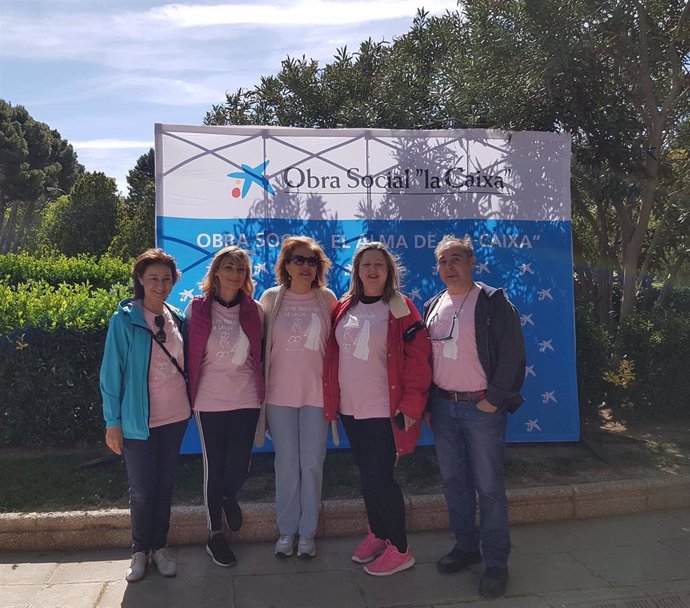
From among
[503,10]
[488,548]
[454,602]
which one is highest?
[503,10]

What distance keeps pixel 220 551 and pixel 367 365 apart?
4.63 feet

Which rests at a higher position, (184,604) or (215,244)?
(215,244)

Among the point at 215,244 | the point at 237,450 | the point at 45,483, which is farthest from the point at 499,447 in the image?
the point at 45,483

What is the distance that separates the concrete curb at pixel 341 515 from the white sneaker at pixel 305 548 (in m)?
0.31

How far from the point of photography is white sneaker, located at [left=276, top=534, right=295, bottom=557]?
12.7 ft

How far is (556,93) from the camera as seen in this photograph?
17.5 ft

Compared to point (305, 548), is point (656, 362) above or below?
above

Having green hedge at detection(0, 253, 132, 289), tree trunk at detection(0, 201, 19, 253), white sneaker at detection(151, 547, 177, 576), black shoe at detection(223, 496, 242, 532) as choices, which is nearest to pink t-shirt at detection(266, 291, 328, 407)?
black shoe at detection(223, 496, 242, 532)

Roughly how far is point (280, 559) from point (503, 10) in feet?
14.9

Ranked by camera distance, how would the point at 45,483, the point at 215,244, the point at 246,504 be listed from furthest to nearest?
the point at 215,244 < the point at 45,483 < the point at 246,504

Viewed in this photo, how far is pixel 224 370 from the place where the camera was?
3.64 metres

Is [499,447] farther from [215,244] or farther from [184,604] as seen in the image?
[215,244]

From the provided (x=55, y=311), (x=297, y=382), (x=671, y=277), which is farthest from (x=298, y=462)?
(x=671, y=277)

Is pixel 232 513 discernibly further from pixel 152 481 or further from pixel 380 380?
pixel 380 380
